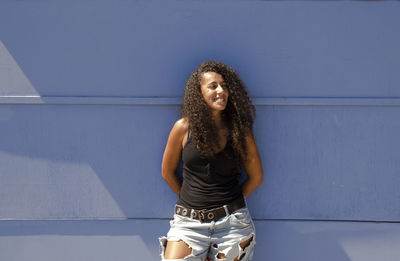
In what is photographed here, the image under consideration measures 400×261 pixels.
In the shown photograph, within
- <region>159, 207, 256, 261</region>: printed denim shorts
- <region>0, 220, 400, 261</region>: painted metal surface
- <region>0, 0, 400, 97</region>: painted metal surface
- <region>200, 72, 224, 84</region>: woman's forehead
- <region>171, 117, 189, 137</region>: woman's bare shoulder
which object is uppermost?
<region>0, 0, 400, 97</region>: painted metal surface

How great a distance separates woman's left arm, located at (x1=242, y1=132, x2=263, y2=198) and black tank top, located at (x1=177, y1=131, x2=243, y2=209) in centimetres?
12

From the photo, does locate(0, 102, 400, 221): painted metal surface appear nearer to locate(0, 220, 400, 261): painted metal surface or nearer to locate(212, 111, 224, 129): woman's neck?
locate(0, 220, 400, 261): painted metal surface

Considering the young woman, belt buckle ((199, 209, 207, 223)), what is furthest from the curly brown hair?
belt buckle ((199, 209, 207, 223))

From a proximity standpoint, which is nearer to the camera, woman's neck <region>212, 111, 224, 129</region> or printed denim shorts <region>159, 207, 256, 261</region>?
printed denim shorts <region>159, 207, 256, 261</region>

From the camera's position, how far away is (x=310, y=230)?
2541mm

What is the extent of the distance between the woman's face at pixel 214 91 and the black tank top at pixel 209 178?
9.5 inches

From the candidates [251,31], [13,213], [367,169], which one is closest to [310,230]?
[367,169]

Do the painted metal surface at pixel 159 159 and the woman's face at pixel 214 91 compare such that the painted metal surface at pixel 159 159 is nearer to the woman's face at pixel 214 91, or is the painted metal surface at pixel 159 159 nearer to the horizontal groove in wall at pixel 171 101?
the horizontal groove in wall at pixel 171 101

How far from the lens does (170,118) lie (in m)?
2.48

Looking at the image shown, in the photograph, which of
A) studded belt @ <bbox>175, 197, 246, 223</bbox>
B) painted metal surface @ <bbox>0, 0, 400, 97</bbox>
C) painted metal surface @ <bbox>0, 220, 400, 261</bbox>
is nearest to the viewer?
studded belt @ <bbox>175, 197, 246, 223</bbox>

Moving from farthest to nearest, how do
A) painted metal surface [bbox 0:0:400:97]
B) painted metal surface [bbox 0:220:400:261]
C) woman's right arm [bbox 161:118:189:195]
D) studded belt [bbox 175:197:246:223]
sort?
painted metal surface [bbox 0:220:400:261] < painted metal surface [bbox 0:0:400:97] < woman's right arm [bbox 161:118:189:195] < studded belt [bbox 175:197:246:223]

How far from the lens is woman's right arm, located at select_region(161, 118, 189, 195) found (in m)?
2.22

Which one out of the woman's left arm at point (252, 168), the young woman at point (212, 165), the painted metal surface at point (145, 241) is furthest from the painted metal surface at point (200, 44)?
the painted metal surface at point (145, 241)

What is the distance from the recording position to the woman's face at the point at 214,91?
2113mm
